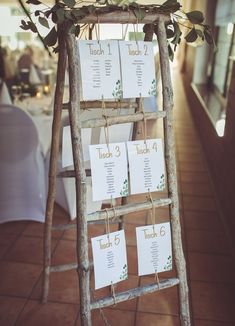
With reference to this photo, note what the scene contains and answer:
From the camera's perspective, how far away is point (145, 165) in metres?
1.12

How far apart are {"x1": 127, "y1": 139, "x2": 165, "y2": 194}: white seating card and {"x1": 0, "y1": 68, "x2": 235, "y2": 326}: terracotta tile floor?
2.35 feet

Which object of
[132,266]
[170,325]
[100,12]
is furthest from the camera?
[132,266]

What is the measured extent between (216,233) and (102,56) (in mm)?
1551

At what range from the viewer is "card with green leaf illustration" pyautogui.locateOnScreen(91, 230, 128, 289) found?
1104 mm

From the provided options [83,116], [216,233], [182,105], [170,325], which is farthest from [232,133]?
[182,105]

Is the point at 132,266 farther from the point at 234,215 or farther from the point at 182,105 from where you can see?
the point at 182,105

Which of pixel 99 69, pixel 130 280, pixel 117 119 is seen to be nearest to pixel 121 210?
pixel 117 119

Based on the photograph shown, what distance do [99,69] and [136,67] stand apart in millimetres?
127

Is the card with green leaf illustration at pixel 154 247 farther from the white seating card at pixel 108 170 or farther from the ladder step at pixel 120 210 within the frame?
the white seating card at pixel 108 170

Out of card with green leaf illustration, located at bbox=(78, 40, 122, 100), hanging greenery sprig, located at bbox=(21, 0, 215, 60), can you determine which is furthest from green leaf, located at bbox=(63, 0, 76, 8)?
card with green leaf illustration, located at bbox=(78, 40, 122, 100)

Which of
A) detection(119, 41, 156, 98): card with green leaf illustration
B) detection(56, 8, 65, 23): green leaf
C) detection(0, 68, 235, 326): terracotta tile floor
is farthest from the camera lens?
detection(0, 68, 235, 326): terracotta tile floor

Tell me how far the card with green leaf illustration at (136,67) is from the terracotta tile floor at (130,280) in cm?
101

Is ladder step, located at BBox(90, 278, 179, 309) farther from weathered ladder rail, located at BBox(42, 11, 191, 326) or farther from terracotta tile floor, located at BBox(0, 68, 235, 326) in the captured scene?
terracotta tile floor, located at BBox(0, 68, 235, 326)

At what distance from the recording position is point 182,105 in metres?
6.13
